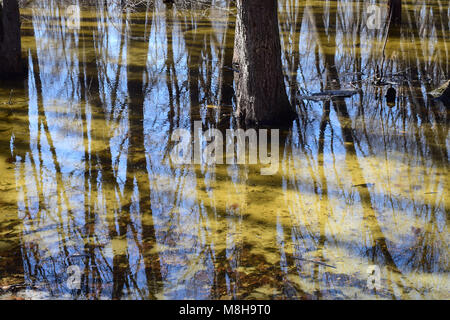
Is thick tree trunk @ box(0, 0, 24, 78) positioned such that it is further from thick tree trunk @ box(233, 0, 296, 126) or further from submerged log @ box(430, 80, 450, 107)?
submerged log @ box(430, 80, 450, 107)

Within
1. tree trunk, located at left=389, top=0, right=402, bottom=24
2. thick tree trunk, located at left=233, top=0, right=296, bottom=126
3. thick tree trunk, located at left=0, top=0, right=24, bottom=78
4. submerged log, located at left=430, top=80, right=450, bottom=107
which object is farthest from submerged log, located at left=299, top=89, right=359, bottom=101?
thick tree trunk, located at left=0, top=0, right=24, bottom=78

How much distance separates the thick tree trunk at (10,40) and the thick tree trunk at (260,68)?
3.97 meters

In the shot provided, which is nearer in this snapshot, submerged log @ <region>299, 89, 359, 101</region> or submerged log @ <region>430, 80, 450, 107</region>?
submerged log @ <region>430, 80, 450, 107</region>

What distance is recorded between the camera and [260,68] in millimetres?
7309

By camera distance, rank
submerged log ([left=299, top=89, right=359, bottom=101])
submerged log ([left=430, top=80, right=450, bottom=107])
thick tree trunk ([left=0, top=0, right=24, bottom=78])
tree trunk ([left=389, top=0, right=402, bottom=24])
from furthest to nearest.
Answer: tree trunk ([left=389, top=0, right=402, bottom=24])
thick tree trunk ([left=0, top=0, right=24, bottom=78])
submerged log ([left=299, top=89, right=359, bottom=101])
submerged log ([left=430, top=80, right=450, bottom=107])

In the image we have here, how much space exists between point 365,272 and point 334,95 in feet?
14.4

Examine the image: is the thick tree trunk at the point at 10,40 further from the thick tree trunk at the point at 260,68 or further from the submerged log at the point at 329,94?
the submerged log at the point at 329,94

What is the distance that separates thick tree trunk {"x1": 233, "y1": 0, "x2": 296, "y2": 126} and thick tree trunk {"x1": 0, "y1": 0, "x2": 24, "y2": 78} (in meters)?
3.97

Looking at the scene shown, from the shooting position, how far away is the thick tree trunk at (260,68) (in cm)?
716

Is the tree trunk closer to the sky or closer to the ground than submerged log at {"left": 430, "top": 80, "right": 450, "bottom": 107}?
closer to the sky

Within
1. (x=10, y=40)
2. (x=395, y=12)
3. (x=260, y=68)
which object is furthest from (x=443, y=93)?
(x=10, y=40)

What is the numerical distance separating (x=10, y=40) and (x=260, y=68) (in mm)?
4461

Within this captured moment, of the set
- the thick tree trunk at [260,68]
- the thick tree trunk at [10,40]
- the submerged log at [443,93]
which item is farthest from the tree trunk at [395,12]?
the thick tree trunk at [10,40]

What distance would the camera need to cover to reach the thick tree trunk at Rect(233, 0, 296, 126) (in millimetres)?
7164
